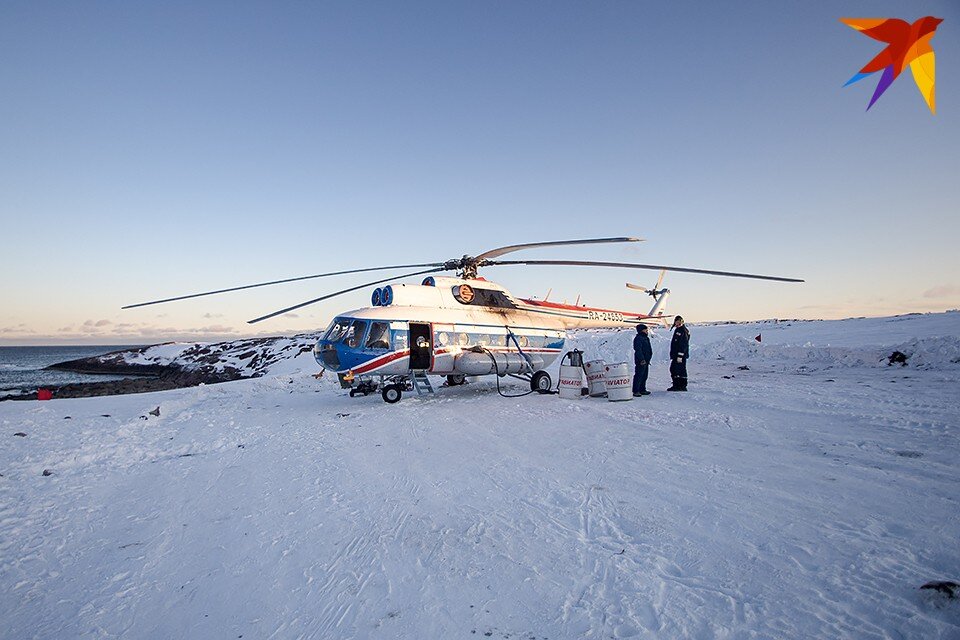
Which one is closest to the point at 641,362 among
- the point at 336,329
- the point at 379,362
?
the point at 379,362

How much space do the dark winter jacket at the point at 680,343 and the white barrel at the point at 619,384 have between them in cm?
173

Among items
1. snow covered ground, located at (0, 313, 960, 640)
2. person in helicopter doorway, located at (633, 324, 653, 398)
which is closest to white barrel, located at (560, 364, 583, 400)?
person in helicopter doorway, located at (633, 324, 653, 398)

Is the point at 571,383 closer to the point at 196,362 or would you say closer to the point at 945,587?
the point at 945,587

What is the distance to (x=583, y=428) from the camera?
7613mm

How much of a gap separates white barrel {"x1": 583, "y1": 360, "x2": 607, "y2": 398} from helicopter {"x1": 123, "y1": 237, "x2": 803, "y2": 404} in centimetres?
196

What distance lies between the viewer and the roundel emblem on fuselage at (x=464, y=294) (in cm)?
1300

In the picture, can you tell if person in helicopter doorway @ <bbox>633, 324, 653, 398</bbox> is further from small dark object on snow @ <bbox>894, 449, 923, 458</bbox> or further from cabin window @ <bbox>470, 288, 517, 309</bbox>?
small dark object on snow @ <bbox>894, 449, 923, 458</bbox>

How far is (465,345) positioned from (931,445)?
374 inches

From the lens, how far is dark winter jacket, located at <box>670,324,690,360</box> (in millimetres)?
11328

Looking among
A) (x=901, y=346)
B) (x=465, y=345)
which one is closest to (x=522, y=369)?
(x=465, y=345)

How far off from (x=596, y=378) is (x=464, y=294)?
457 cm

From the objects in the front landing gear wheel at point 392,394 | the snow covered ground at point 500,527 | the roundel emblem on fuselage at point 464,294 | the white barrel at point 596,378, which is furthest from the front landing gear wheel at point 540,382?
the snow covered ground at point 500,527

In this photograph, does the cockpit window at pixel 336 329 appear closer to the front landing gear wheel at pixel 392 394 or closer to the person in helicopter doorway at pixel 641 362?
the front landing gear wheel at pixel 392 394

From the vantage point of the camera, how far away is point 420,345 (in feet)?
39.3
